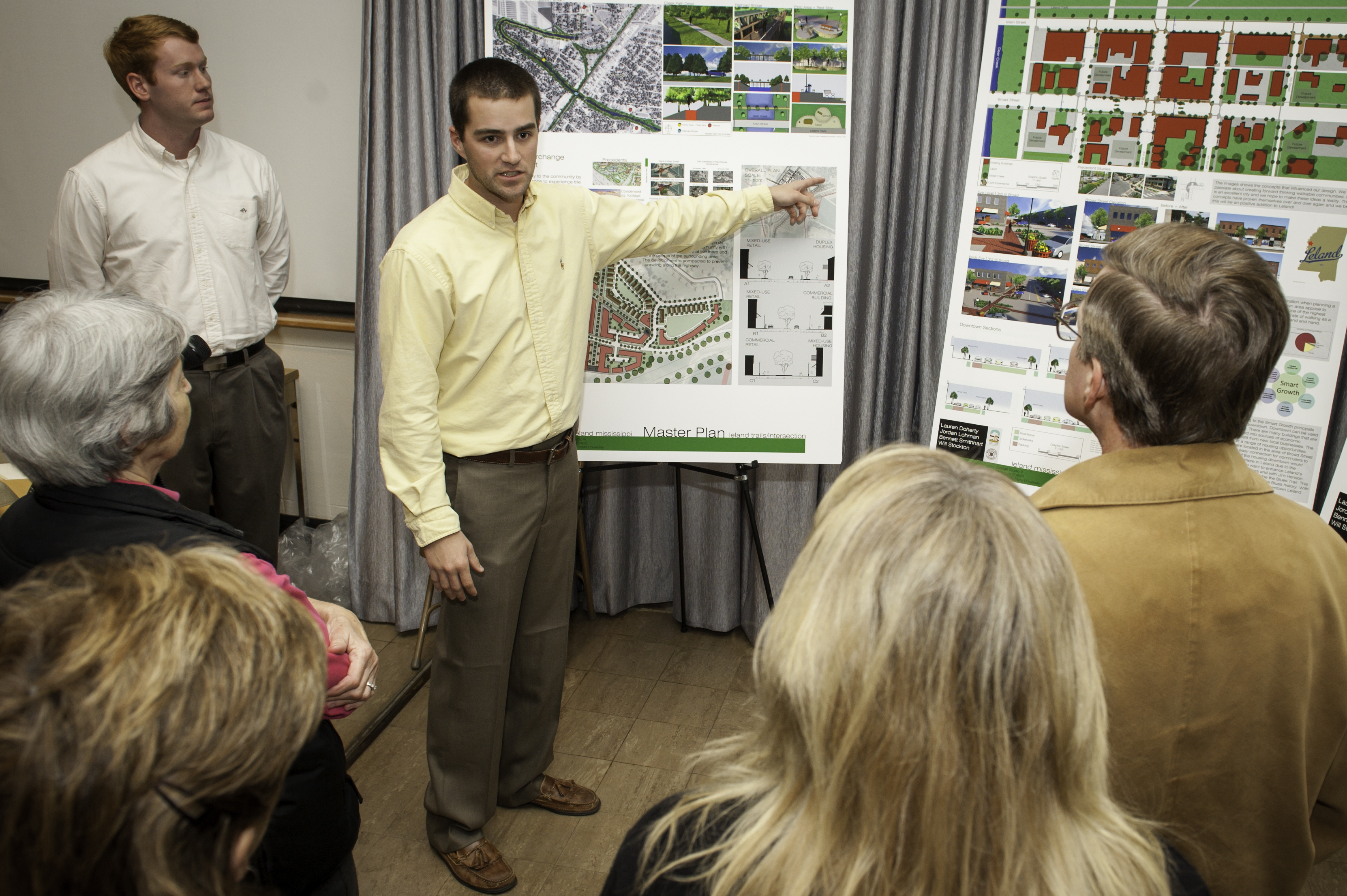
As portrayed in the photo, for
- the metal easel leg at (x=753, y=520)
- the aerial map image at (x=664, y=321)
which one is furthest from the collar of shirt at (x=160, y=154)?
the metal easel leg at (x=753, y=520)

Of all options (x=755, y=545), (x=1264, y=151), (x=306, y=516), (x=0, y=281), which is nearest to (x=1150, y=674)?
(x=1264, y=151)

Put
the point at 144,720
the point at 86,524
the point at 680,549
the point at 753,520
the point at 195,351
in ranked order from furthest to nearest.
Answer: the point at 680,549
the point at 753,520
the point at 195,351
the point at 86,524
the point at 144,720

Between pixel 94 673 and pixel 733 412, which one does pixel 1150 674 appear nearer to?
pixel 94 673

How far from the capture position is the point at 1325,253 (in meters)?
1.99

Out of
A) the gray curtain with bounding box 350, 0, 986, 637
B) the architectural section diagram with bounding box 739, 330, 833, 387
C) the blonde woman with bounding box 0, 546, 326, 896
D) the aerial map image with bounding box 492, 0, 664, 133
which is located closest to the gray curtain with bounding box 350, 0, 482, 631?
the gray curtain with bounding box 350, 0, 986, 637

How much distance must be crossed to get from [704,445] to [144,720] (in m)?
1.92

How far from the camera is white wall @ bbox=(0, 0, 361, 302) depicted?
3068 millimetres

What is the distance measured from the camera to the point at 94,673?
613 mm

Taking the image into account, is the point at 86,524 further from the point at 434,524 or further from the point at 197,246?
the point at 197,246

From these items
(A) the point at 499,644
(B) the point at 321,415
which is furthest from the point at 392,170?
(A) the point at 499,644

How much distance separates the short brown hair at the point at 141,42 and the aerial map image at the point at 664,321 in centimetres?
130

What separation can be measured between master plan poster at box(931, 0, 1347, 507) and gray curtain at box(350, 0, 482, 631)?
160 centimetres

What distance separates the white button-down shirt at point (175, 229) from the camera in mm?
2424

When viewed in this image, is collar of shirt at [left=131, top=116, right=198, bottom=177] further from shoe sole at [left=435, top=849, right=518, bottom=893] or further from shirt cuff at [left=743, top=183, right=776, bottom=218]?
shoe sole at [left=435, top=849, right=518, bottom=893]
